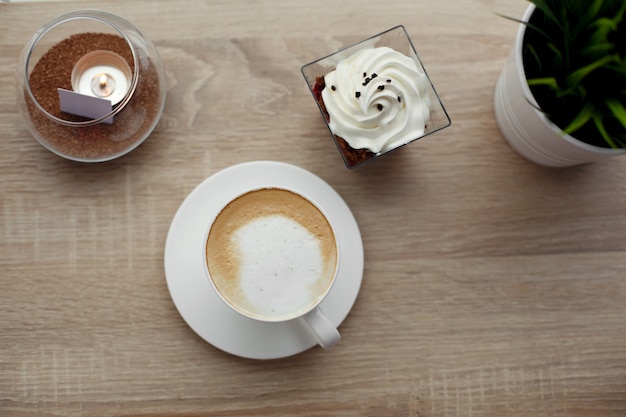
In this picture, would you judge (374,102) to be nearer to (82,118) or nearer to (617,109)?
(617,109)

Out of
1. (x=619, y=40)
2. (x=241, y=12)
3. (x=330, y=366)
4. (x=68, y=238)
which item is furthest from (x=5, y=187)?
(x=619, y=40)

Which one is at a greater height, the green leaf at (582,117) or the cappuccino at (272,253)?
the green leaf at (582,117)

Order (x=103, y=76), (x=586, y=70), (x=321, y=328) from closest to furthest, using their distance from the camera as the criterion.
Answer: (x=586, y=70) → (x=321, y=328) → (x=103, y=76)

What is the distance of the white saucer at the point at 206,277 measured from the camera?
0.96 m

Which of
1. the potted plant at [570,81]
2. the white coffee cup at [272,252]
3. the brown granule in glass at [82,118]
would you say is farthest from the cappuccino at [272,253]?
the potted plant at [570,81]

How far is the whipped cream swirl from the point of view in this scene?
0.90 m

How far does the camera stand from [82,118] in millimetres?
964

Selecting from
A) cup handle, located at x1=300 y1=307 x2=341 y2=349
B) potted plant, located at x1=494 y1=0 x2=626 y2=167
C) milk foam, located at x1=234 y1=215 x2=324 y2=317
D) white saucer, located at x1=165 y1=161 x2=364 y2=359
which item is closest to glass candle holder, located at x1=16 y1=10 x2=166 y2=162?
white saucer, located at x1=165 y1=161 x2=364 y2=359

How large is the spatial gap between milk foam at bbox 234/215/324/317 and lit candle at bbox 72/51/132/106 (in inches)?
13.2

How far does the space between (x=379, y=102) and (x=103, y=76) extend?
47 centimetres

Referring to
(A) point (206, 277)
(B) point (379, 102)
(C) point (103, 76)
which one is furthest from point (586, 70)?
(C) point (103, 76)

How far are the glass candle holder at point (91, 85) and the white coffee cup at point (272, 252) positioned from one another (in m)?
0.24

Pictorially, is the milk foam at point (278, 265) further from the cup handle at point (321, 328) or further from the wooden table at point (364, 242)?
the wooden table at point (364, 242)

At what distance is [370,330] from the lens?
996mm
